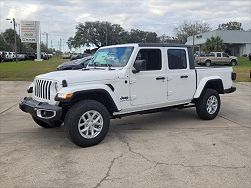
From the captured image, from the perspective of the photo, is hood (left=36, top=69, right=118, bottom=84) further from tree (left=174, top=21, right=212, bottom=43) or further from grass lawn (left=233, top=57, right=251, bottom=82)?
tree (left=174, top=21, right=212, bottom=43)

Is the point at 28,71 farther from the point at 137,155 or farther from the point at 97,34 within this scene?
the point at 97,34

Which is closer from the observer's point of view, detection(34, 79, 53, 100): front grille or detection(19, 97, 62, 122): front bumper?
detection(19, 97, 62, 122): front bumper

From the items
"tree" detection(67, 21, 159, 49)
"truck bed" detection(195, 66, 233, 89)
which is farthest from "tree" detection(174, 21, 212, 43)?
"truck bed" detection(195, 66, 233, 89)

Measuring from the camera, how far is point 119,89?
22.4 ft

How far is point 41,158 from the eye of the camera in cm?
568

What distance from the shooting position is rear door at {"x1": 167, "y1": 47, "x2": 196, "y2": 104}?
784 cm

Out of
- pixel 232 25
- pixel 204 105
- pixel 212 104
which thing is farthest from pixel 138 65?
pixel 232 25

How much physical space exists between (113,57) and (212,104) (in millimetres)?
2856

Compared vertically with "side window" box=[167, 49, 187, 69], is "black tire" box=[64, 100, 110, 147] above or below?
below

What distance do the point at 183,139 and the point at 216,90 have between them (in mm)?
2782

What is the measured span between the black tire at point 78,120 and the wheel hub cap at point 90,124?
0.05m

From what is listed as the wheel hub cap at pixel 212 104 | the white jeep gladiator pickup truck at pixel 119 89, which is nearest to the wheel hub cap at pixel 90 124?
the white jeep gladiator pickup truck at pixel 119 89

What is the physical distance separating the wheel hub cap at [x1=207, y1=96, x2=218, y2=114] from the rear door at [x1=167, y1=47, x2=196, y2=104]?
62cm

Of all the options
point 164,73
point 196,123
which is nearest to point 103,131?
point 164,73
